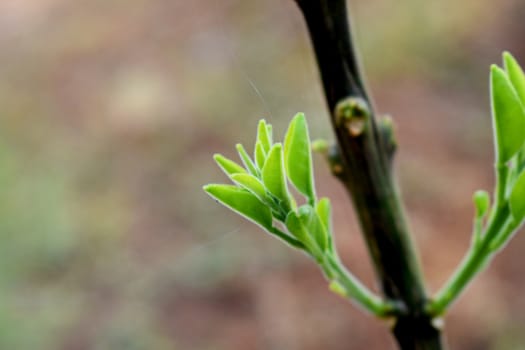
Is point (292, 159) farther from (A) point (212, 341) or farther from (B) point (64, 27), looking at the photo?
(B) point (64, 27)

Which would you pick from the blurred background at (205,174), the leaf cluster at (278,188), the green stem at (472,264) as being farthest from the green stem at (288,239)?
the blurred background at (205,174)

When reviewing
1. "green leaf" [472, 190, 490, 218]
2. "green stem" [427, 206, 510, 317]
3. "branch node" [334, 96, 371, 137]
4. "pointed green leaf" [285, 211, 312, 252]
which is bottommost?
"green stem" [427, 206, 510, 317]

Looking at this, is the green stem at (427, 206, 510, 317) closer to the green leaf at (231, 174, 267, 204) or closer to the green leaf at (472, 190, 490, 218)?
the green leaf at (472, 190, 490, 218)

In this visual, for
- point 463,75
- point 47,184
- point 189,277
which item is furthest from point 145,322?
point 463,75

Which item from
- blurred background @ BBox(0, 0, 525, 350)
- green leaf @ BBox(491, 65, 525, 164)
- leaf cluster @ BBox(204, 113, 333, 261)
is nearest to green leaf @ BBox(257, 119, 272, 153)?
leaf cluster @ BBox(204, 113, 333, 261)

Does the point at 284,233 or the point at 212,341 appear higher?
the point at 212,341
